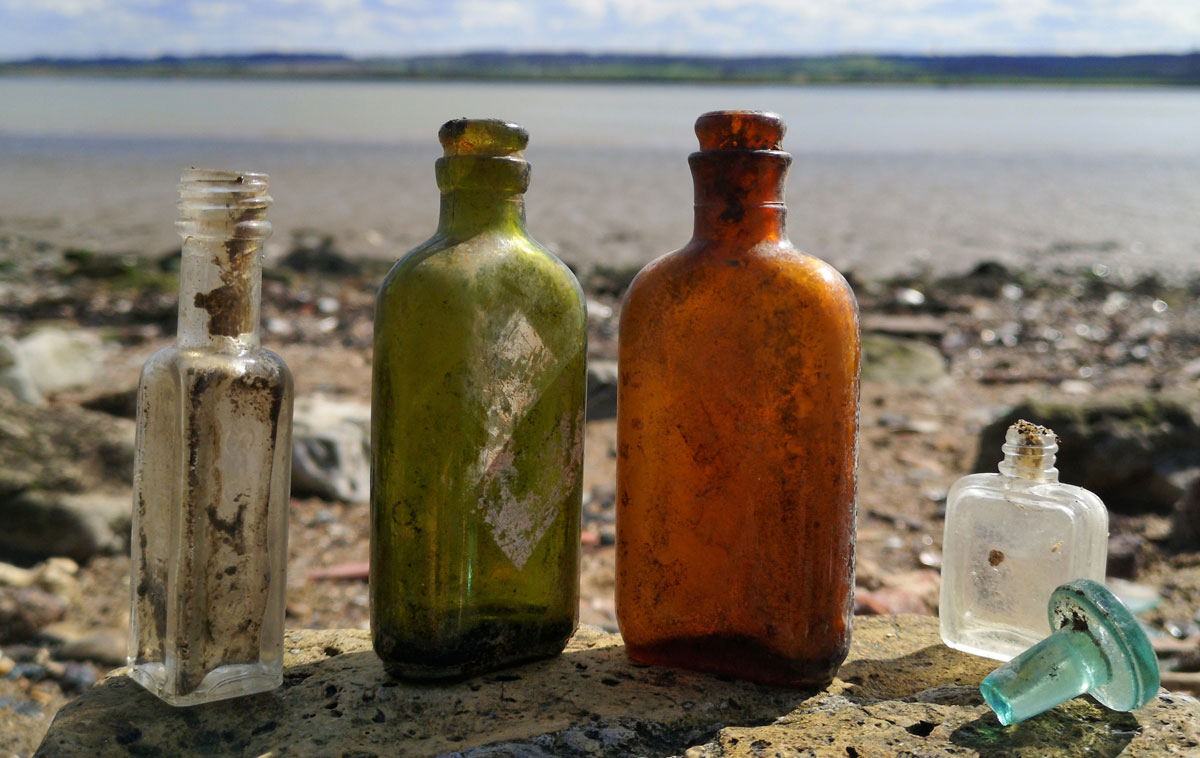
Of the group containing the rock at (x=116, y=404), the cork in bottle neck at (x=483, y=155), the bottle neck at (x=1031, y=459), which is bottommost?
the rock at (x=116, y=404)

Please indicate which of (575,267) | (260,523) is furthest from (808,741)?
(575,267)

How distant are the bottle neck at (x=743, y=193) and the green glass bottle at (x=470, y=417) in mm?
234

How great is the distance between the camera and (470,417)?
59.1 inches

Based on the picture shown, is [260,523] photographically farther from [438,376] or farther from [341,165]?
[341,165]

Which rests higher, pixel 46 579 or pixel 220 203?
pixel 220 203

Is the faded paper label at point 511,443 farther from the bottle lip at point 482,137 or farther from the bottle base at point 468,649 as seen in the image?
the bottle lip at point 482,137

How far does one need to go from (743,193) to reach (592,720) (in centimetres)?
76

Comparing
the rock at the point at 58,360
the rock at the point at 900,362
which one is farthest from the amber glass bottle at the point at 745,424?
the rock at the point at 900,362

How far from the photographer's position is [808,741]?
1.44 m

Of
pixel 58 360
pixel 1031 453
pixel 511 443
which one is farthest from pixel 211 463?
pixel 58 360

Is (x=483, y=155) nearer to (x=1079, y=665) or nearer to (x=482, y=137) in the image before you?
(x=482, y=137)

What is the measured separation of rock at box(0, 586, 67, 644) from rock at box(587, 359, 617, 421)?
87.0 inches

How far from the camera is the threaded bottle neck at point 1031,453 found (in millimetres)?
1641

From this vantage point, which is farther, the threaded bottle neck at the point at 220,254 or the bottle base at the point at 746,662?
the bottle base at the point at 746,662
